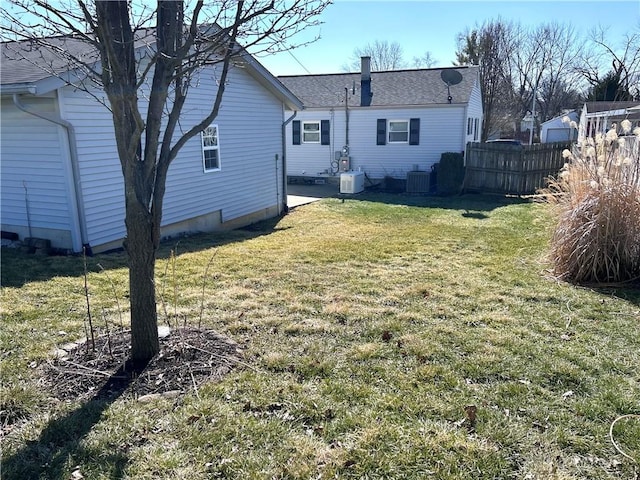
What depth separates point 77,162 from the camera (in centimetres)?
704

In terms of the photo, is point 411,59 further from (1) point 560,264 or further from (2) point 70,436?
(2) point 70,436

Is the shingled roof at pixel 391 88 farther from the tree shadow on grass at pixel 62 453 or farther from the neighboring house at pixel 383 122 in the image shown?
the tree shadow on grass at pixel 62 453

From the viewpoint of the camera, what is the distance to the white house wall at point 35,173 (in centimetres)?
698

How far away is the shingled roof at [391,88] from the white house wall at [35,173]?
1247cm

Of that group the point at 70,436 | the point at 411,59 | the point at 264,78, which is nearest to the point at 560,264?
the point at 70,436

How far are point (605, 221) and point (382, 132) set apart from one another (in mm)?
12795

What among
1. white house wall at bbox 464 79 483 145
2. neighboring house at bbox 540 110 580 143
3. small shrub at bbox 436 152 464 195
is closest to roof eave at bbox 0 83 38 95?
small shrub at bbox 436 152 464 195

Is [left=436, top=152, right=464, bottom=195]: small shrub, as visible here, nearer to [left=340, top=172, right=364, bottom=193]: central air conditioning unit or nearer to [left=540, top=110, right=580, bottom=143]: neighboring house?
[left=340, top=172, right=364, bottom=193]: central air conditioning unit

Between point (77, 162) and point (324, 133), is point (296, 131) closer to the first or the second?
point (324, 133)

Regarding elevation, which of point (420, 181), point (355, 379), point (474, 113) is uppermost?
point (474, 113)

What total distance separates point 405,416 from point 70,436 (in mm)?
1950

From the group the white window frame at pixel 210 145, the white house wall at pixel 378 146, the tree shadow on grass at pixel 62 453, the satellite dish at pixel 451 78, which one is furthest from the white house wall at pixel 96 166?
the satellite dish at pixel 451 78

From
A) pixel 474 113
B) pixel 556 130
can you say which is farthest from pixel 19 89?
pixel 556 130

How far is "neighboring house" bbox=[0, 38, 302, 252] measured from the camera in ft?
22.1
